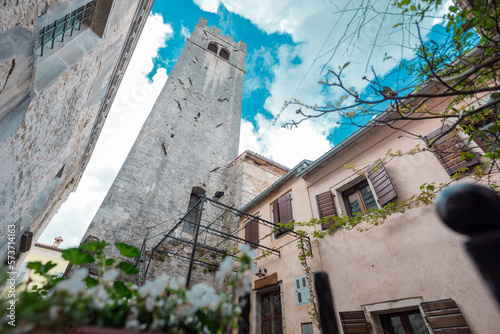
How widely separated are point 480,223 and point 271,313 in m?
6.88

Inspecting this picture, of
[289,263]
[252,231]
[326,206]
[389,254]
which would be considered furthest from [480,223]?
[252,231]

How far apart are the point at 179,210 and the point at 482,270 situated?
9913 mm

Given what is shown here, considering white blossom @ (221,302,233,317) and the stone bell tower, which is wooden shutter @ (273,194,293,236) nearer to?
the stone bell tower

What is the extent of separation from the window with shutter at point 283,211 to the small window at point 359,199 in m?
1.79

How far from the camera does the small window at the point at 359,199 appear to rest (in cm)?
543

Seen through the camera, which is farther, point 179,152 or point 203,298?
point 179,152

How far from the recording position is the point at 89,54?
13.4 feet

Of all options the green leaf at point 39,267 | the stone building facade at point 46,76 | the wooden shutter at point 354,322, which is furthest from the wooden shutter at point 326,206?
the stone building facade at point 46,76

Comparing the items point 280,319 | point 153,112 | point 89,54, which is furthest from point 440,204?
point 153,112

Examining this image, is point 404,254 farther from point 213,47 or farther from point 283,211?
point 213,47

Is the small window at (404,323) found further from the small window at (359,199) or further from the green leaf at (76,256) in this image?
the green leaf at (76,256)

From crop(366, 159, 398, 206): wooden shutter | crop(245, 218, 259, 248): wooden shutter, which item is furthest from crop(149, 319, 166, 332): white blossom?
crop(245, 218, 259, 248): wooden shutter

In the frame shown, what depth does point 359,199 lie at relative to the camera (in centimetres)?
569

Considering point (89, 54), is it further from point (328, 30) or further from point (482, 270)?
point (482, 270)
